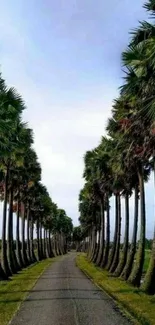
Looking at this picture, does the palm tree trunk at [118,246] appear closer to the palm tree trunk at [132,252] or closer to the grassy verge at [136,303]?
the palm tree trunk at [132,252]

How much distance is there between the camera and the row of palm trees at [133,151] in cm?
1747

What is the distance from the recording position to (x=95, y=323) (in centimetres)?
1533

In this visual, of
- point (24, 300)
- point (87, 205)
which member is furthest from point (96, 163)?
point (87, 205)

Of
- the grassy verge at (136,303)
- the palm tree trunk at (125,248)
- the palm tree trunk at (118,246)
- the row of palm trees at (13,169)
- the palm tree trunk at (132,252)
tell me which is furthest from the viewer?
the palm tree trunk at (118,246)

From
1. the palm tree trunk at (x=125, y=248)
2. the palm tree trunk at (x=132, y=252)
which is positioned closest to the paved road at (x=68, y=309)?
the palm tree trunk at (x=132, y=252)

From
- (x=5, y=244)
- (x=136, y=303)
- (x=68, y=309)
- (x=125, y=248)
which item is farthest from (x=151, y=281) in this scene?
(x=5, y=244)

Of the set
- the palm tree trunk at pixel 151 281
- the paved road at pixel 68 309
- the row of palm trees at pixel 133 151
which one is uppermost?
the row of palm trees at pixel 133 151

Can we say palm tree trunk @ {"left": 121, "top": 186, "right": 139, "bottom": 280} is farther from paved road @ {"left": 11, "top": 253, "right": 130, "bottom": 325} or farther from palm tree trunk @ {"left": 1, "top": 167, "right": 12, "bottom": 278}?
paved road @ {"left": 11, "top": 253, "right": 130, "bottom": 325}

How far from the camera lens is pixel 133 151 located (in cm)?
2916

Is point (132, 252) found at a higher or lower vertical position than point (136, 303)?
higher

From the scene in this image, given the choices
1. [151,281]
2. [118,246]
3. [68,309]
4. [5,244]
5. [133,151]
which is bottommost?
[68,309]

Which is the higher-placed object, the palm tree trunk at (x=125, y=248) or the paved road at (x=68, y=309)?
the palm tree trunk at (x=125, y=248)

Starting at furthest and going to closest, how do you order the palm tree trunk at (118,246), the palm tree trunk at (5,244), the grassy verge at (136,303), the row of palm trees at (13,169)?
the palm tree trunk at (118,246)
the palm tree trunk at (5,244)
the row of palm trees at (13,169)
the grassy verge at (136,303)

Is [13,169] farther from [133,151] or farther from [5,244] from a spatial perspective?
[133,151]
